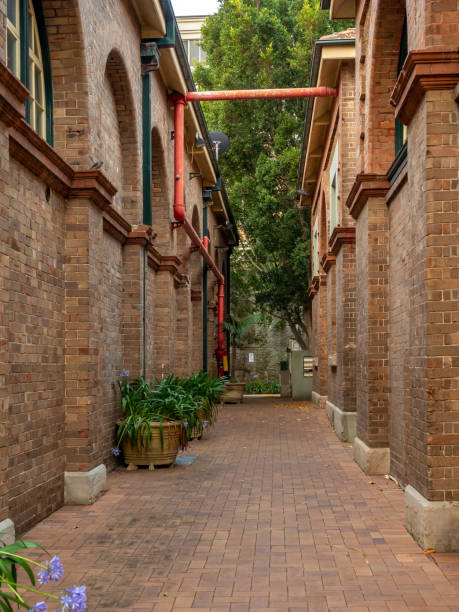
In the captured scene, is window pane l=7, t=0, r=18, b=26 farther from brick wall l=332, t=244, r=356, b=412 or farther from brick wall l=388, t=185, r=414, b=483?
brick wall l=332, t=244, r=356, b=412

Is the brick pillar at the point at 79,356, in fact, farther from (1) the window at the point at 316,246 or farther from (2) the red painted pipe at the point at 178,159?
(1) the window at the point at 316,246

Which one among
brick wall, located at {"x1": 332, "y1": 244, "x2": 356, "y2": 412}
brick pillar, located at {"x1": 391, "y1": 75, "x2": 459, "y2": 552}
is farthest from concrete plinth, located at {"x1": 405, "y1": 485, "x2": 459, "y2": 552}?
brick wall, located at {"x1": 332, "y1": 244, "x2": 356, "y2": 412}

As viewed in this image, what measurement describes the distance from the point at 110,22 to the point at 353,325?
20.3 feet

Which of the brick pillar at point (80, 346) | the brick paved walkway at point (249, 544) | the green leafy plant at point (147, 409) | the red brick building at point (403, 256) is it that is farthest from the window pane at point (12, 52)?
the green leafy plant at point (147, 409)

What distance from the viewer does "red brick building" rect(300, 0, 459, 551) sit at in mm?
5645

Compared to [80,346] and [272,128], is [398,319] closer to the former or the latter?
[80,346]

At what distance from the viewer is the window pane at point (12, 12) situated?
663cm

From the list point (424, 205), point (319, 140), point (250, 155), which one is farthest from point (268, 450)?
point (250, 155)

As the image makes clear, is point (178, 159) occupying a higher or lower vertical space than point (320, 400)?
higher

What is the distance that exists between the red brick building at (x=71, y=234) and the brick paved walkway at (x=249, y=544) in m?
0.63

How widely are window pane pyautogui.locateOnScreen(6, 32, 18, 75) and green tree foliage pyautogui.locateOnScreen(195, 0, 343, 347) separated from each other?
18507mm

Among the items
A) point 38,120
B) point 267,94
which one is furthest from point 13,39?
point 267,94

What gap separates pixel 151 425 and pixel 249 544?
12.3 feet

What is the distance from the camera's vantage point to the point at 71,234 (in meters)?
7.70
